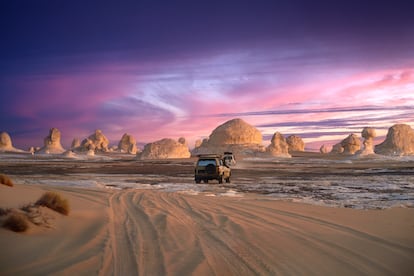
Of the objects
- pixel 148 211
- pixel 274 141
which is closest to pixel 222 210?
pixel 148 211

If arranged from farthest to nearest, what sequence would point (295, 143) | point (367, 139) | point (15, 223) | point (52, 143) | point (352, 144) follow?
point (295, 143), point (52, 143), point (352, 144), point (367, 139), point (15, 223)

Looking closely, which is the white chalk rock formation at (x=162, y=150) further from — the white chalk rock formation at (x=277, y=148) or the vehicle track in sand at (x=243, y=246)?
the vehicle track in sand at (x=243, y=246)

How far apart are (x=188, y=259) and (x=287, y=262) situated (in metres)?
1.68

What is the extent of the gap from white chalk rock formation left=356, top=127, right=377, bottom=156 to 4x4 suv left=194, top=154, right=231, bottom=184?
73.5 m

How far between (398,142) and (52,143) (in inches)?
4596

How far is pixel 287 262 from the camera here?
6641 mm

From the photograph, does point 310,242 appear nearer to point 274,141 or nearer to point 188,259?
point 188,259

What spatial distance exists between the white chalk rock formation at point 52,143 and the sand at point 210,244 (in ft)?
462

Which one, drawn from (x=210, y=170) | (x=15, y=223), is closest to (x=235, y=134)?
(x=210, y=170)

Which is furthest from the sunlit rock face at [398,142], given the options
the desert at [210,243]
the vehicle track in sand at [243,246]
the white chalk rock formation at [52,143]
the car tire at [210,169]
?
the vehicle track in sand at [243,246]

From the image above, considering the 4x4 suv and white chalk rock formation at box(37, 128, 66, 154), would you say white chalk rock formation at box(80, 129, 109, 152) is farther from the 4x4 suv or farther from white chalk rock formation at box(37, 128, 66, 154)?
the 4x4 suv

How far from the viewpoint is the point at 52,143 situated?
476 ft

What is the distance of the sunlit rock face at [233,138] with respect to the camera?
135000 mm

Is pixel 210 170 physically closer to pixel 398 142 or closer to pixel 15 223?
pixel 15 223
